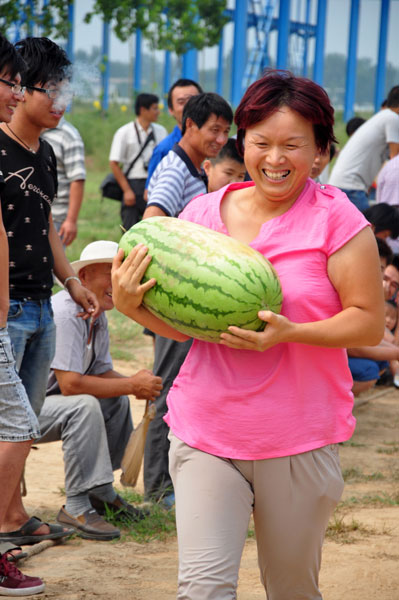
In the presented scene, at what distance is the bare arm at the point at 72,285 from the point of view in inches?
162

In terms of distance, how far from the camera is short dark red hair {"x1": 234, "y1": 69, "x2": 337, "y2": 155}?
97.3 inches

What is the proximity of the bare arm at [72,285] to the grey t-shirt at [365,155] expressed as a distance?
185 inches

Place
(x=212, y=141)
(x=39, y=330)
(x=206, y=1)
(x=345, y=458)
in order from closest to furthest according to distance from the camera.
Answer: (x=39, y=330) < (x=212, y=141) < (x=345, y=458) < (x=206, y=1)

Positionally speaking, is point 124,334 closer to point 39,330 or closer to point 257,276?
point 39,330

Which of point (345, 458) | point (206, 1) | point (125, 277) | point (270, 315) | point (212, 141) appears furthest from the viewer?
point (206, 1)

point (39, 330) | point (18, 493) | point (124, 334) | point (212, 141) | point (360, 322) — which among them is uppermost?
point (212, 141)

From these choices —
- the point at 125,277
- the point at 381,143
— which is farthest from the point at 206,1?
the point at 125,277

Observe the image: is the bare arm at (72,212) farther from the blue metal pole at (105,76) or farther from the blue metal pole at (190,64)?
the blue metal pole at (105,76)

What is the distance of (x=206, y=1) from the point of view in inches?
1047

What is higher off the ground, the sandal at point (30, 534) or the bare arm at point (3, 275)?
the bare arm at point (3, 275)

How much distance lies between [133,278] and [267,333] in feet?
1.52

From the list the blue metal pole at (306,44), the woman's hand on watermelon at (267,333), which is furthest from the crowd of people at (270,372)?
the blue metal pole at (306,44)

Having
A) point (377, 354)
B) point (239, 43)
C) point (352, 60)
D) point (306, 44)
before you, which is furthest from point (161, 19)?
point (377, 354)

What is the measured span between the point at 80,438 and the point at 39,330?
2.40ft
